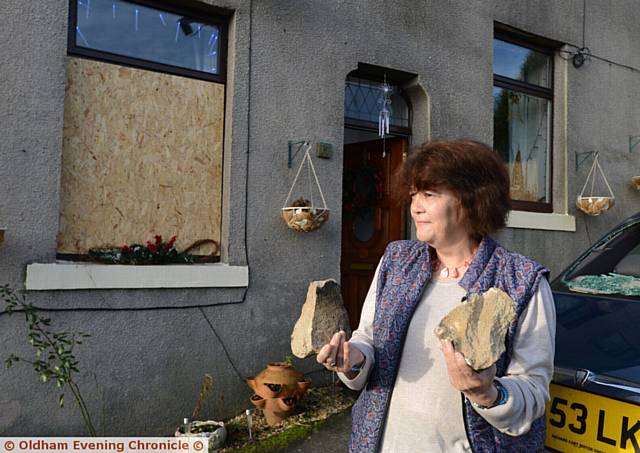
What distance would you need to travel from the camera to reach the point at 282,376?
4367mm

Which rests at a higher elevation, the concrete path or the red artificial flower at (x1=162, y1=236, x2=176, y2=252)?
the red artificial flower at (x1=162, y1=236, x2=176, y2=252)

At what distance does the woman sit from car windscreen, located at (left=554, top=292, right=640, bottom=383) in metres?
0.45

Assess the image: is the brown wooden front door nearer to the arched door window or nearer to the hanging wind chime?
the arched door window

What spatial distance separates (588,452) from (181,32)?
408 centimetres

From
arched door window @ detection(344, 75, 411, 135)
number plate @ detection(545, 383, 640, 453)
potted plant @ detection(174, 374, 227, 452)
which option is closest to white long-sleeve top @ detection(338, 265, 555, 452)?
number plate @ detection(545, 383, 640, 453)

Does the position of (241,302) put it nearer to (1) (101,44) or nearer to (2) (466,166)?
(1) (101,44)

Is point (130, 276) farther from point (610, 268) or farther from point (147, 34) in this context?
point (610, 268)

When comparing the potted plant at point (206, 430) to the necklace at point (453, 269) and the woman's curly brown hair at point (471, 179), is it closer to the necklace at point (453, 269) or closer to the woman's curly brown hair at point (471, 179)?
the necklace at point (453, 269)

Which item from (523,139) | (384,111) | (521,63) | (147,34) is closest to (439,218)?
(147,34)

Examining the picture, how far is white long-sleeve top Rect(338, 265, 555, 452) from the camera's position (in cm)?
162

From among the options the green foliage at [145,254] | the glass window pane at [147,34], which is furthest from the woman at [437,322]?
the glass window pane at [147,34]

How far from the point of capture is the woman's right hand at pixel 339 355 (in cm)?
172

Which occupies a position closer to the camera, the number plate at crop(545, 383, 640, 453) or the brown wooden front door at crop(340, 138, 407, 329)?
the number plate at crop(545, 383, 640, 453)

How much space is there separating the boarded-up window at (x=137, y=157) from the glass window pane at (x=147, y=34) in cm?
15
